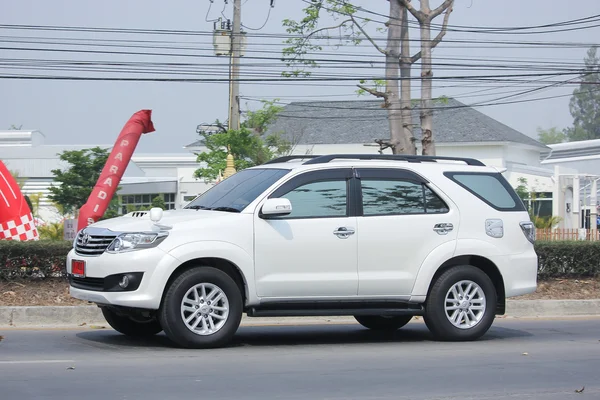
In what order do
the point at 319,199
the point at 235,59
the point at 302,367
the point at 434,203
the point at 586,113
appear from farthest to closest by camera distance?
the point at 586,113
the point at 235,59
the point at 434,203
the point at 319,199
the point at 302,367

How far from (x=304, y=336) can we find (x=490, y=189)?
8.80 ft

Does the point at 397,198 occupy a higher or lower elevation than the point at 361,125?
lower

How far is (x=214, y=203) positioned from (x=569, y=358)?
12.9ft

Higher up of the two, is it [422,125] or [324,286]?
[422,125]

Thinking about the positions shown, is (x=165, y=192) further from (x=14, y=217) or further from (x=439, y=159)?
(x=439, y=159)

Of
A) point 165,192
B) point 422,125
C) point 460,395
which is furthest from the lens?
point 165,192

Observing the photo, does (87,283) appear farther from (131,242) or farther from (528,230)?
(528,230)

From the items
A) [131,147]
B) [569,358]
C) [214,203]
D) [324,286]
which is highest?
[131,147]

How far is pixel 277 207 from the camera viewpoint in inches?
354

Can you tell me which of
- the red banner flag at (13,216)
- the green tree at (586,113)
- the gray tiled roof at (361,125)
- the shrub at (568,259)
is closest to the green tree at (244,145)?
the gray tiled roof at (361,125)

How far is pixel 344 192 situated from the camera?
966cm

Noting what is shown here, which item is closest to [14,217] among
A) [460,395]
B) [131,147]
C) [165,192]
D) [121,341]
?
[131,147]

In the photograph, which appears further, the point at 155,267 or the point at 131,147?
the point at 131,147

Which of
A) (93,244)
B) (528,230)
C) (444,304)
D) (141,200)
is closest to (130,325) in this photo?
(93,244)
